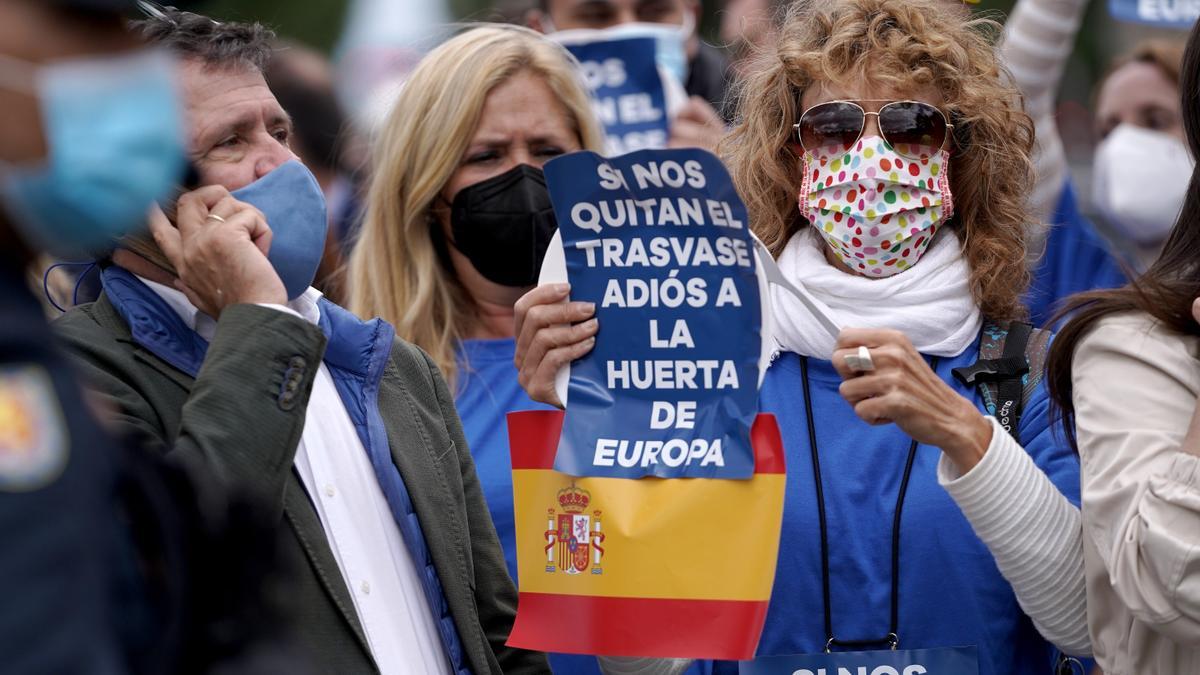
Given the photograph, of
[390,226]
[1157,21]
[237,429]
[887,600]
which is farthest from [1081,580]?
[1157,21]

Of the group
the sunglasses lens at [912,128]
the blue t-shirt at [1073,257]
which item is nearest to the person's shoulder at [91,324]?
the sunglasses lens at [912,128]

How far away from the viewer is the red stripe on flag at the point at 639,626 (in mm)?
3006

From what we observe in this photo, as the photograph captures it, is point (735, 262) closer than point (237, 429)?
No

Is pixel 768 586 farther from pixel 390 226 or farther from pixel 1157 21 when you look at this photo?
pixel 1157 21

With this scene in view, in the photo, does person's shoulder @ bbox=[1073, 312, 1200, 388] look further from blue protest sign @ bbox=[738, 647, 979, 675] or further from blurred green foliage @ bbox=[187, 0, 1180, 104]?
blurred green foliage @ bbox=[187, 0, 1180, 104]

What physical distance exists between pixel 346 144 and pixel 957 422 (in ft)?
13.2

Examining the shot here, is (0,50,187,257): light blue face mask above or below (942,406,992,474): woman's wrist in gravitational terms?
above

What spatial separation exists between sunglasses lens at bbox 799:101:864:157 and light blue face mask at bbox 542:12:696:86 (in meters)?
2.19

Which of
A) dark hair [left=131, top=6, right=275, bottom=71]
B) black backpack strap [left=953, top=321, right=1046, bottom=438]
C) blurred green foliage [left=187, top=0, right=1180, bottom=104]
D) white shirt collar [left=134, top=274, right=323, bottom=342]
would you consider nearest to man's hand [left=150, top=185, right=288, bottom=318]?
white shirt collar [left=134, top=274, right=323, bottom=342]

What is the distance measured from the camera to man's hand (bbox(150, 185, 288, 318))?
2.85 m

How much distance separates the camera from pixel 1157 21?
569 cm

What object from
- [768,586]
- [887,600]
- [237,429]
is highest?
[237,429]

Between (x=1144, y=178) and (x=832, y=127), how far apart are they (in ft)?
11.4

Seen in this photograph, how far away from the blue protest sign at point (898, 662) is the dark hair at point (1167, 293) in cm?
52
